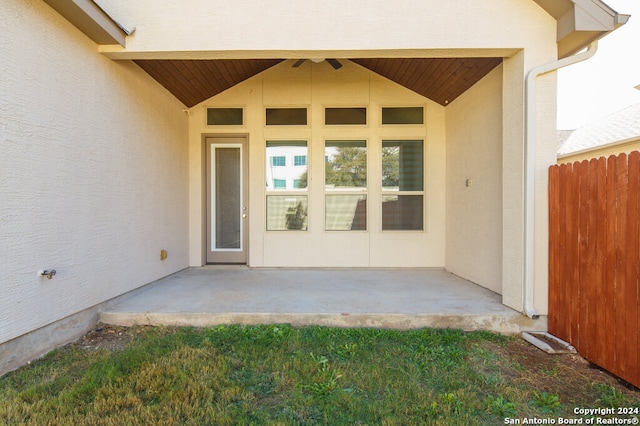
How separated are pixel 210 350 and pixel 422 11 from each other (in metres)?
4.10

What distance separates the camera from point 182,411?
1993mm

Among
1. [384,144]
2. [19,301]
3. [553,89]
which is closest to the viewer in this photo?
[19,301]

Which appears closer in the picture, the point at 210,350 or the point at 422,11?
the point at 210,350

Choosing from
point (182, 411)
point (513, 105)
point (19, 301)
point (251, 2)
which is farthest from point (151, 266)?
point (513, 105)

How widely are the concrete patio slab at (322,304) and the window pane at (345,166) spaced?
1.78 metres

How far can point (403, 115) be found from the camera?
5715 mm

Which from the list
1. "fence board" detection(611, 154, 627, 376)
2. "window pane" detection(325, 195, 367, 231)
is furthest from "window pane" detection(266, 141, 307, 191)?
"fence board" detection(611, 154, 627, 376)

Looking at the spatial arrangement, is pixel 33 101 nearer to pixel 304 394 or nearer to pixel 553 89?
pixel 304 394

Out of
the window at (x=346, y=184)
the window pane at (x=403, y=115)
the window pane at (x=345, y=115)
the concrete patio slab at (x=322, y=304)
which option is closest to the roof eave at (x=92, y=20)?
the concrete patio slab at (x=322, y=304)

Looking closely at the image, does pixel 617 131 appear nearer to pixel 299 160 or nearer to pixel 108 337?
pixel 299 160

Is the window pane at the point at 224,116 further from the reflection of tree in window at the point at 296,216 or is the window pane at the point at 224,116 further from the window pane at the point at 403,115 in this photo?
the window pane at the point at 403,115

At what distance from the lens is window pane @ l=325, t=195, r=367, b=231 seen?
5.74 m

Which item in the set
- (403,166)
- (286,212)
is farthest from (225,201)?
(403,166)

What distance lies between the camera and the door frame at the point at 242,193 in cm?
577
